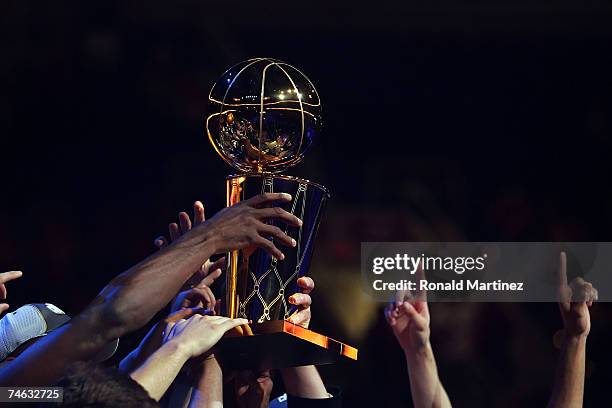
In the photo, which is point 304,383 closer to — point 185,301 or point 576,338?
point 185,301

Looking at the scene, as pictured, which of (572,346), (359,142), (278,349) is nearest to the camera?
(278,349)

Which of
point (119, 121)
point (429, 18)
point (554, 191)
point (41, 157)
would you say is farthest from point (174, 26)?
point (554, 191)

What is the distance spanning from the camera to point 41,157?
4078 millimetres

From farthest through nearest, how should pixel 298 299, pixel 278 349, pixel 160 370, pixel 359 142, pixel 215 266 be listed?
pixel 359 142, pixel 215 266, pixel 298 299, pixel 278 349, pixel 160 370

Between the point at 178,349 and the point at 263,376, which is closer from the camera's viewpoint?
the point at 178,349

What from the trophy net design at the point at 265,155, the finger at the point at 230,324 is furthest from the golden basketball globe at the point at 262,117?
the finger at the point at 230,324

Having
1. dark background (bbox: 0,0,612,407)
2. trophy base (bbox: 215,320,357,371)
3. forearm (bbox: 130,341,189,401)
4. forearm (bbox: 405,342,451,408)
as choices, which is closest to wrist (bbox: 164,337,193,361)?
forearm (bbox: 130,341,189,401)

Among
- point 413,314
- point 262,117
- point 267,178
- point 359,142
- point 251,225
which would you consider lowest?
point 413,314

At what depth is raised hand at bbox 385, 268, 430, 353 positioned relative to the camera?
7.74ft

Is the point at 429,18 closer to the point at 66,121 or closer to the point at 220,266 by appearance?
the point at 66,121

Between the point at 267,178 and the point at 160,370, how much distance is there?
53 cm

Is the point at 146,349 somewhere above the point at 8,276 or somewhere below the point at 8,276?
below

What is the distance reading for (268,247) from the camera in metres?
2.04

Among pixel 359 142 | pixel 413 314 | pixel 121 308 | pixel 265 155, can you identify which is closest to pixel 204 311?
pixel 121 308
